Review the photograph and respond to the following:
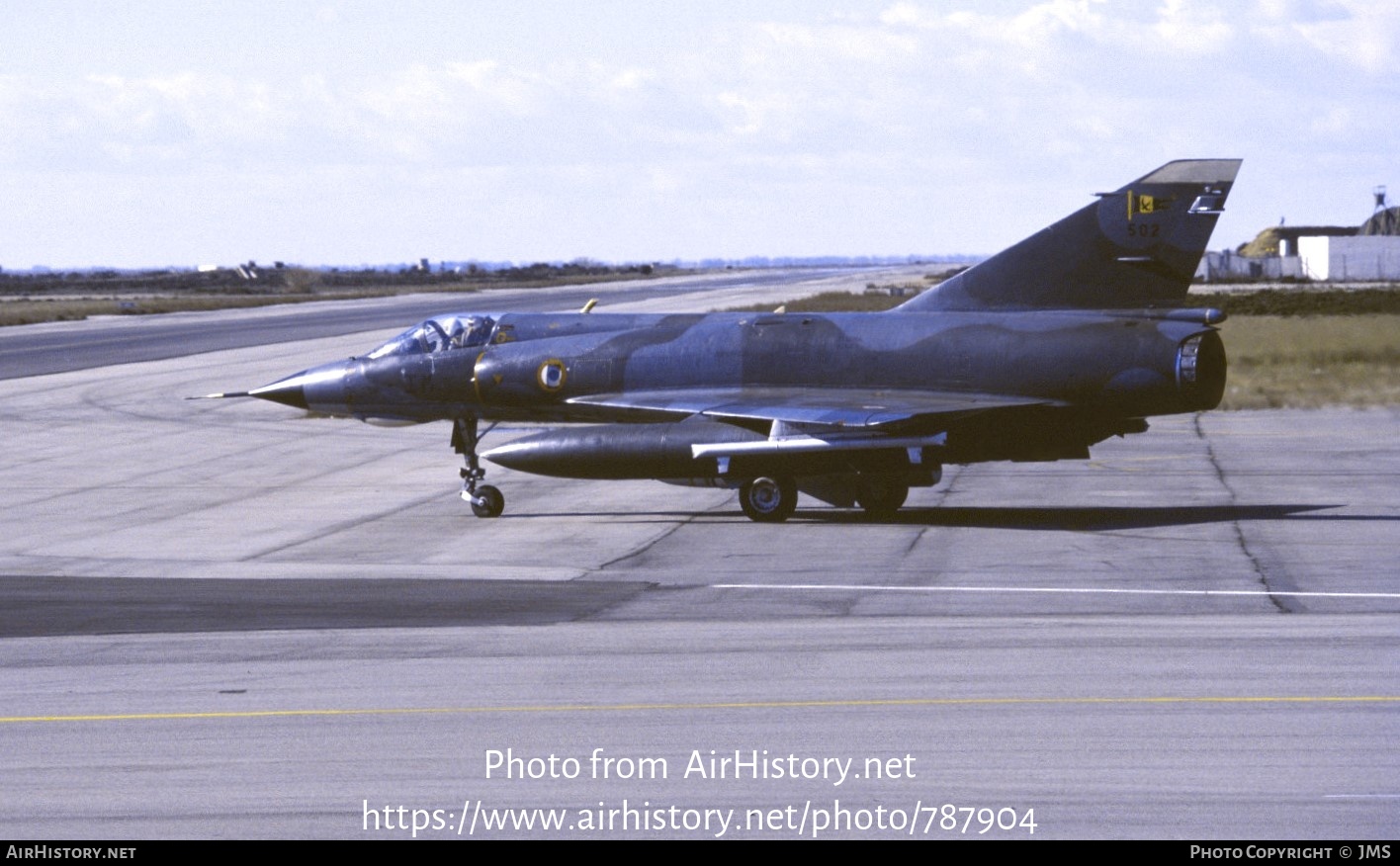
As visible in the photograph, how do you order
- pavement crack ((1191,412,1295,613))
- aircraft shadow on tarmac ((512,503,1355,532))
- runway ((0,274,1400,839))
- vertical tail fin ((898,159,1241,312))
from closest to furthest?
runway ((0,274,1400,839)) < pavement crack ((1191,412,1295,613)) < vertical tail fin ((898,159,1241,312)) < aircraft shadow on tarmac ((512,503,1355,532))

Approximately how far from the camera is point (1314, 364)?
158ft

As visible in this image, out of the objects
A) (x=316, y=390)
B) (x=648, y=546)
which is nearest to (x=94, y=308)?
(x=316, y=390)

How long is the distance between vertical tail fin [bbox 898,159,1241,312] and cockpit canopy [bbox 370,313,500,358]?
7122 mm

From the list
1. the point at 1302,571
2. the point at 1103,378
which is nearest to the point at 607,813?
the point at 1302,571

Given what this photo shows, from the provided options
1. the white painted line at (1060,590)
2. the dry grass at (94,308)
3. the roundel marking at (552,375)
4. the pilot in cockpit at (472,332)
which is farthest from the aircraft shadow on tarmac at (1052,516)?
the dry grass at (94,308)

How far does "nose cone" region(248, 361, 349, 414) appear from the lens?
2689 centimetres

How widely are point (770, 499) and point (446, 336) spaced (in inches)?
234

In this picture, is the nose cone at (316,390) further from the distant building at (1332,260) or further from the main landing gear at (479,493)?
the distant building at (1332,260)

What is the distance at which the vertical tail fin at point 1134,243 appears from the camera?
75.4 feet

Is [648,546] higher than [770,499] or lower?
lower

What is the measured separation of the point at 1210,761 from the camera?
35.3ft

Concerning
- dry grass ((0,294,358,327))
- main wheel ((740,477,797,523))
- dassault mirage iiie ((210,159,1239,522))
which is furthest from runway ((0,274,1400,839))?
dry grass ((0,294,358,327))

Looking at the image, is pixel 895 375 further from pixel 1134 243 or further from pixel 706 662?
pixel 706 662

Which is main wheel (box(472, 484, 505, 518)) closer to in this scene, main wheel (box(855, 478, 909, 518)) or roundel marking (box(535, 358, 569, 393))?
roundel marking (box(535, 358, 569, 393))
